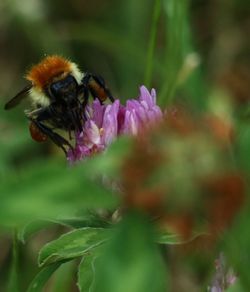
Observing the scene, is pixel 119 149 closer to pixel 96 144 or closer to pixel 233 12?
pixel 96 144

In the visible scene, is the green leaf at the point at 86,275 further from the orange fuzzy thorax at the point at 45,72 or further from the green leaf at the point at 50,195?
the green leaf at the point at 50,195

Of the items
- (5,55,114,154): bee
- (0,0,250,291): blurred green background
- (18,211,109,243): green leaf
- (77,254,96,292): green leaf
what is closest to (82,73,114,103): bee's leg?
(5,55,114,154): bee

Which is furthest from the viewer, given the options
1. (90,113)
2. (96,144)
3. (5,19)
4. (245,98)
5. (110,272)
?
(5,19)

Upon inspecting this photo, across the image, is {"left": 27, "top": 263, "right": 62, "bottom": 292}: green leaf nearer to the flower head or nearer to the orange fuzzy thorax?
the flower head

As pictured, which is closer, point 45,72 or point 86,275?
point 86,275

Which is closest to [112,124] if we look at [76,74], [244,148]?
[76,74]

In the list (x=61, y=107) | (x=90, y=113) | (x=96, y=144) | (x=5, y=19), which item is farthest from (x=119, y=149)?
(x=5, y=19)

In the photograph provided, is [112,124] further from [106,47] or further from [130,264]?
[106,47]
